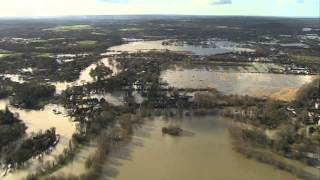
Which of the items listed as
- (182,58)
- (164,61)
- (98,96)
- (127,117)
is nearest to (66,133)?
(127,117)

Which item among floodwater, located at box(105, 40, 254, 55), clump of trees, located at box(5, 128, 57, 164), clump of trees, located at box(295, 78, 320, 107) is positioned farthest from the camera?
floodwater, located at box(105, 40, 254, 55)

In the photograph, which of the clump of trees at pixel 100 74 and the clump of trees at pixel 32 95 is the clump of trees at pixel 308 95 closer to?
the clump of trees at pixel 100 74

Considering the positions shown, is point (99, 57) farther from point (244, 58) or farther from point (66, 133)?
point (66, 133)

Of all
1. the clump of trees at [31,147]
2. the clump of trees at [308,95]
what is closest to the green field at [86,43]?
the clump of trees at [308,95]

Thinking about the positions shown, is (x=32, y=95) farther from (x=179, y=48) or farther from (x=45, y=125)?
(x=179, y=48)

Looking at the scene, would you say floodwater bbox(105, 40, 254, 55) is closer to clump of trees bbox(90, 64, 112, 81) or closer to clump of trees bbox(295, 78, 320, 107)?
clump of trees bbox(90, 64, 112, 81)

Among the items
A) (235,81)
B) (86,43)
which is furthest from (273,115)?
(86,43)

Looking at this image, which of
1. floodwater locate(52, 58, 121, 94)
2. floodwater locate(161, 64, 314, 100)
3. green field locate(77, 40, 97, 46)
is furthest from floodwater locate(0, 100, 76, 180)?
green field locate(77, 40, 97, 46)
